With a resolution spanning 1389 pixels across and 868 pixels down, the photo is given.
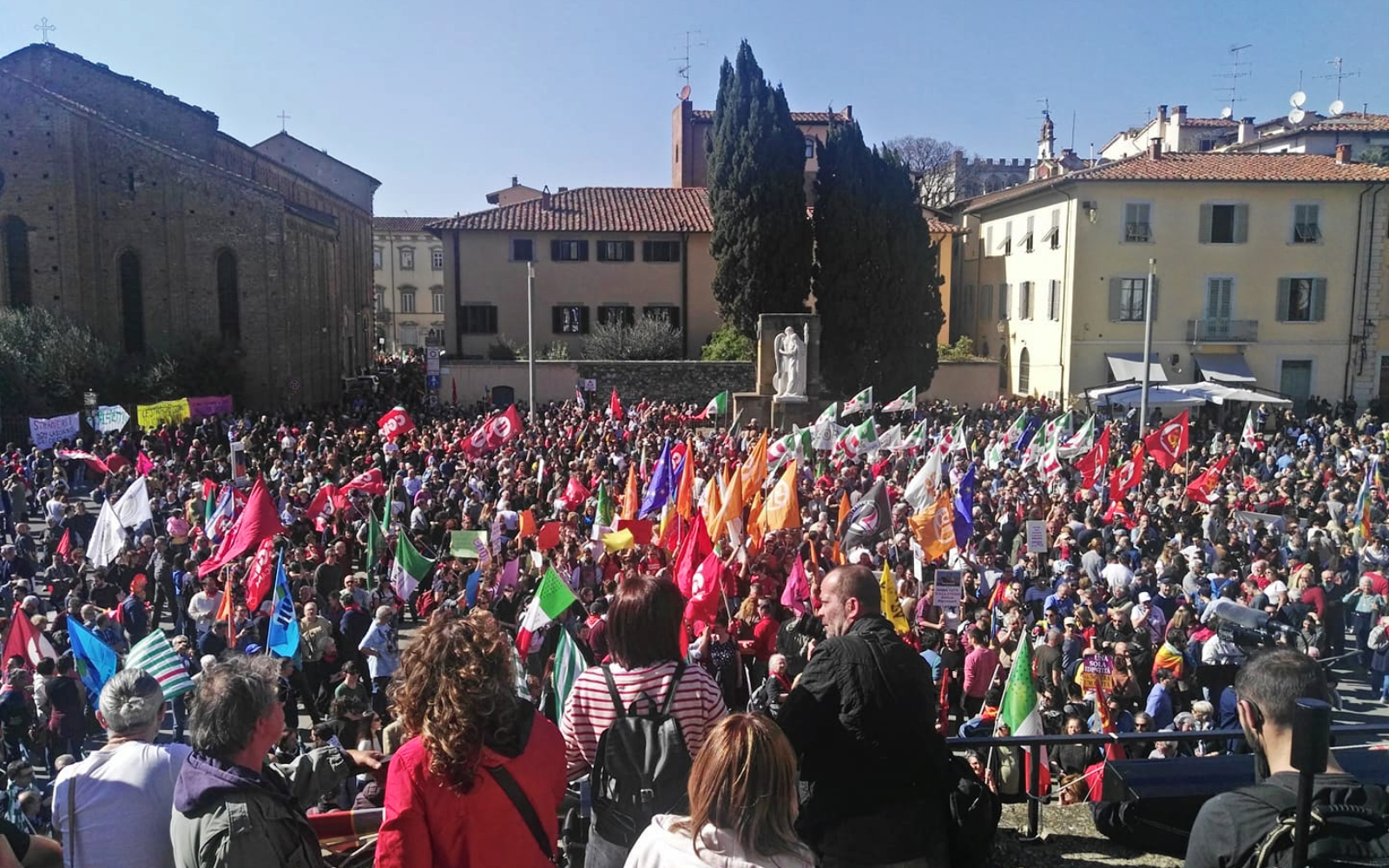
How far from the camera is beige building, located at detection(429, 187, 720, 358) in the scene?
4325cm

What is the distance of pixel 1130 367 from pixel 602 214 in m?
20.9

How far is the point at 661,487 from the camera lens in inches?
640

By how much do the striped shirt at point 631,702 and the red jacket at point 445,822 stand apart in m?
0.47

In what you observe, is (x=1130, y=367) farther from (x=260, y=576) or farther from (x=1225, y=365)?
(x=260, y=576)

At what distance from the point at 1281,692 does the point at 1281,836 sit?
37 cm

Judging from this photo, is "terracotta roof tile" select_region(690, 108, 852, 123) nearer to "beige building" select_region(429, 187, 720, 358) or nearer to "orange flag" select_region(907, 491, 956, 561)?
"beige building" select_region(429, 187, 720, 358)

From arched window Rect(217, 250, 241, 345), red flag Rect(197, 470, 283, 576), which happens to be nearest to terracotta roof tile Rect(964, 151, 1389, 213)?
arched window Rect(217, 250, 241, 345)

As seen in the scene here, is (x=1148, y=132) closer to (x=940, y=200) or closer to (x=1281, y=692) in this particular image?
(x=940, y=200)

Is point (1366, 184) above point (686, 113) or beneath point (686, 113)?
beneath

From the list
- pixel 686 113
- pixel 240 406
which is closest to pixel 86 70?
pixel 240 406

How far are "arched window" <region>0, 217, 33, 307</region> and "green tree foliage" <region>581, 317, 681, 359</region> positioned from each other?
59.0ft

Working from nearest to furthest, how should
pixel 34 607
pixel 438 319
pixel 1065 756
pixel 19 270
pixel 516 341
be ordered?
pixel 1065 756, pixel 34 607, pixel 19 270, pixel 516 341, pixel 438 319

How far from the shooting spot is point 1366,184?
117 ft

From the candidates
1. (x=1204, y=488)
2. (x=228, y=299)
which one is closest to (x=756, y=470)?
(x=1204, y=488)
